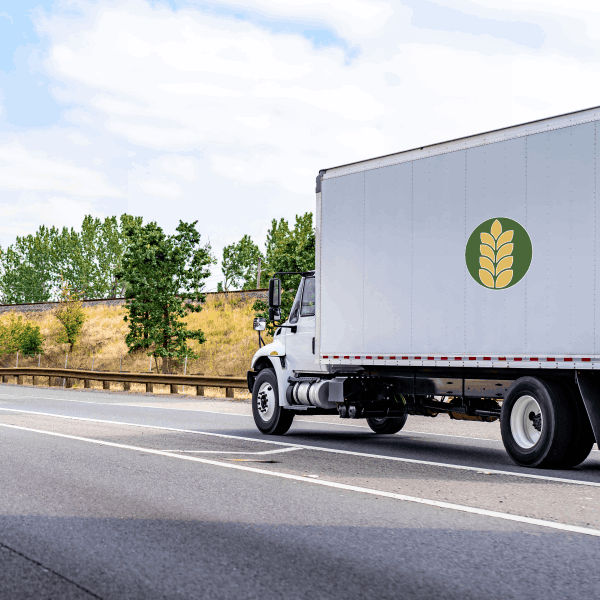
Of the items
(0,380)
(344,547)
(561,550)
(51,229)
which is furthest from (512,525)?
(51,229)

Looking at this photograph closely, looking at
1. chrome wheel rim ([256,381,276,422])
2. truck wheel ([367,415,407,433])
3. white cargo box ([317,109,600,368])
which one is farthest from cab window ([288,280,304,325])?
truck wheel ([367,415,407,433])

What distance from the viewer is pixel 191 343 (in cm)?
4656

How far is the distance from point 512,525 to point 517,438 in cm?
349

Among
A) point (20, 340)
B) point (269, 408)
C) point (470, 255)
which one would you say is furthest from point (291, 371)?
point (20, 340)

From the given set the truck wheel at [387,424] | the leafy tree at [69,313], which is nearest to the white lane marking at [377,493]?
the truck wheel at [387,424]

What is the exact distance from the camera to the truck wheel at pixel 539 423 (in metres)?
9.48

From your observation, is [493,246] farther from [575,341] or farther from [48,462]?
[48,462]

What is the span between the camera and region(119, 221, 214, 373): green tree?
37.4 m

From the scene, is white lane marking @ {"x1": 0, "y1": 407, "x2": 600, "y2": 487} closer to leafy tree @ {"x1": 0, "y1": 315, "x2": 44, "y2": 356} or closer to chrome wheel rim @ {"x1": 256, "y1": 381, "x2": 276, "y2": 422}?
chrome wheel rim @ {"x1": 256, "y1": 381, "x2": 276, "y2": 422}

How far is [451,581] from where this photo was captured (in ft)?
16.4

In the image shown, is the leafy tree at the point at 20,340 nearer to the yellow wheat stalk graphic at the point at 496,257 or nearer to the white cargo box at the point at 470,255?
the white cargo box at the point at 470,255

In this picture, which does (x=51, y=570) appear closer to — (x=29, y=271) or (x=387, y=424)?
(x=387, y=424)

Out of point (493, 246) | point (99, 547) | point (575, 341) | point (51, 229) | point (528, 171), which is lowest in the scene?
point (99, 547)

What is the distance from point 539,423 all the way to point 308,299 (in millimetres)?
4737
